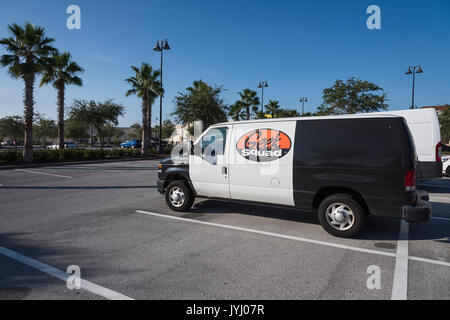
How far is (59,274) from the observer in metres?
3.30

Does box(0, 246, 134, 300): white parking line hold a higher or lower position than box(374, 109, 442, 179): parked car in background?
lower

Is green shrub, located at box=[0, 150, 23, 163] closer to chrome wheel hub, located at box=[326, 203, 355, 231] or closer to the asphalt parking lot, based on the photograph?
the asphalt parking lot

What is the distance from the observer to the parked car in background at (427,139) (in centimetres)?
832

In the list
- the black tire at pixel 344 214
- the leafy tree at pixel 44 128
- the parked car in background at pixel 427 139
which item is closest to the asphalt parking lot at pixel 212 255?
the black tire at pixel 344 214

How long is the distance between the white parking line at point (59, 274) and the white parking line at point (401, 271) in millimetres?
2925

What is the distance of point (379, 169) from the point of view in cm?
425

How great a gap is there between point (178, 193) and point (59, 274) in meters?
3.28

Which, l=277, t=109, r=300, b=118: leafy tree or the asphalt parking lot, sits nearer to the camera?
the asphalt parking lot

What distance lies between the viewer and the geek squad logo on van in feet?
16.6

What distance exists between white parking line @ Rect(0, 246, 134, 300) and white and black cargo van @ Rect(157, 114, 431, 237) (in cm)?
320

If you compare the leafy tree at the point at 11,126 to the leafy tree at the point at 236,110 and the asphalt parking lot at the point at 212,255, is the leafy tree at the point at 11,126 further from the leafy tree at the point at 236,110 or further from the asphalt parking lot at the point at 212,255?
the asphalt parking lot at the point at 212,255

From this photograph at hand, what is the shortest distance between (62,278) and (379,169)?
4.74 metres

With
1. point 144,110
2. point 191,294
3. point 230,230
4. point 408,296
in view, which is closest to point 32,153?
point 144,110

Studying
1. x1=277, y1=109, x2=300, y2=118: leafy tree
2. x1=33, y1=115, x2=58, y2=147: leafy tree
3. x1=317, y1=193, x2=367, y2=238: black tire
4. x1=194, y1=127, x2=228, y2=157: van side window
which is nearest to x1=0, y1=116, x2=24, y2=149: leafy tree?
x1=33, y1=115, x2=58, y2=147: leafy tree
